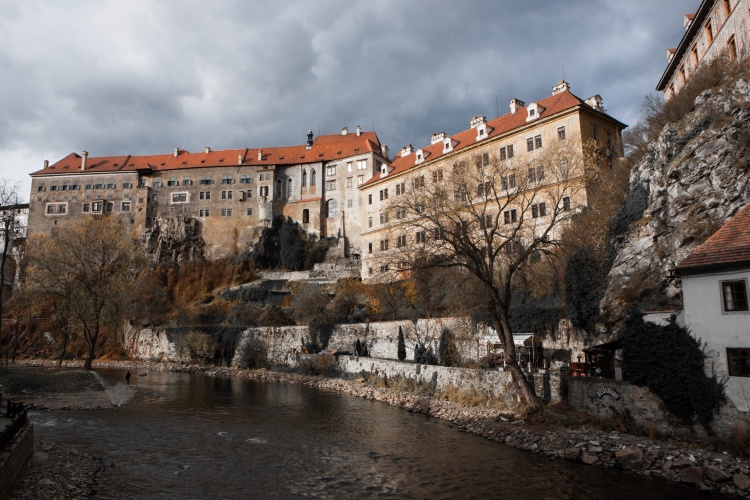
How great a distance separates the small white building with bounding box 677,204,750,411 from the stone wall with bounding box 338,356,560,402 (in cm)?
591

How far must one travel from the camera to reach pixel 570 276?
23281mm


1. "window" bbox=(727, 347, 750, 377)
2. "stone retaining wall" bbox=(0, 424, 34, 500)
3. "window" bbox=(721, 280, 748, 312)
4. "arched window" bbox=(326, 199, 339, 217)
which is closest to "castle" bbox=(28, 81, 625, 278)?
"arched window" bbox=(326, 199, 339, 217)

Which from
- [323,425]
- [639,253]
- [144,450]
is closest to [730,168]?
[639,253]

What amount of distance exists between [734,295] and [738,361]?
1856 millimetres

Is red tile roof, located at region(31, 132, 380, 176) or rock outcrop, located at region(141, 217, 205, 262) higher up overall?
red tile roof, located at region(31, 132, 380, 176)

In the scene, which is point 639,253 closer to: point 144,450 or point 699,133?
point 699,133

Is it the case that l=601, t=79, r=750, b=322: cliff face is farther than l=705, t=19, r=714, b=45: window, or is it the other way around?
l=705, t=19, r=714, b=45: window

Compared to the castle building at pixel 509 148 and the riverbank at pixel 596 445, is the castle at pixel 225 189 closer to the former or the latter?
the castle building at pixel 509 148

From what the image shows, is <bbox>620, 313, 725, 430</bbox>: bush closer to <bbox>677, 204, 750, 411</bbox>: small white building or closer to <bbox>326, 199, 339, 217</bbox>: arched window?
<bbox>677, 204, 750, 411</bbox>: small white building

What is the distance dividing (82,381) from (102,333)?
2999 centimetres

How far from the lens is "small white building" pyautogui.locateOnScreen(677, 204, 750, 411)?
12977 millimetres

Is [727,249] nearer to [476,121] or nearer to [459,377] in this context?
[459,377]

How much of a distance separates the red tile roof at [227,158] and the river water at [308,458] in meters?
46.7

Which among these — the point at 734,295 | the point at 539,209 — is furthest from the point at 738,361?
the point at 539,209
